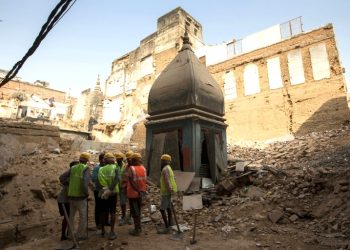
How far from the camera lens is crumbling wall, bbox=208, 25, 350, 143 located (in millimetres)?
16312

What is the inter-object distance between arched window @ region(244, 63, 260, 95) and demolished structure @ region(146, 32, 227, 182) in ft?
38.2

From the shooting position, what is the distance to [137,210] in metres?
5.17

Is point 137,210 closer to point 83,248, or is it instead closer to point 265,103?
point 83,248

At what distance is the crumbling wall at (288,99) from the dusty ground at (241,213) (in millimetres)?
9533

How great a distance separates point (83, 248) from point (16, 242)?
2554 mm

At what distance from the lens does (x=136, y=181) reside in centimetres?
523

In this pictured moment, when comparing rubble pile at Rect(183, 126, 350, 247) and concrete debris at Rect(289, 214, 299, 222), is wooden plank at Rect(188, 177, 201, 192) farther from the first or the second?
concrete debris at Rect(289, 214, 299, 222)

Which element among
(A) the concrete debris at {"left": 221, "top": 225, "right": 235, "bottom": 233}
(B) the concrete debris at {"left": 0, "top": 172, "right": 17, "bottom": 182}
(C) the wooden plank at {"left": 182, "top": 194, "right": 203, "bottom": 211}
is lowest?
(A) the concrete debris at {"left": 221, "top": 225, "right": 235, "bottom": 233}

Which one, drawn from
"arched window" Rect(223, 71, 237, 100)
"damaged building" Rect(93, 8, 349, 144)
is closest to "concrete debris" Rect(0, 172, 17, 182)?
"damaged building" Rect(93, 8, 349, 144)

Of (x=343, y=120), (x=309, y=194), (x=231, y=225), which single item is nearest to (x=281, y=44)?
(x=343, y=120)

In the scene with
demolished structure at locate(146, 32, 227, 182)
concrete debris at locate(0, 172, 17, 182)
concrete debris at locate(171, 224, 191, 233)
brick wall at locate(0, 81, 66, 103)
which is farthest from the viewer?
brick wall at locate(0, 81, 66, 103)

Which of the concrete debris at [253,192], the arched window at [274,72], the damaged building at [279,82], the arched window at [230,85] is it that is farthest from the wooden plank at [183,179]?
the arched window at [230,85]

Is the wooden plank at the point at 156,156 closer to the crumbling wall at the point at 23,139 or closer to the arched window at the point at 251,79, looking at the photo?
the crumbling wall at the point at 23,139

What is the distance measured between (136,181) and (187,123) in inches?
124
